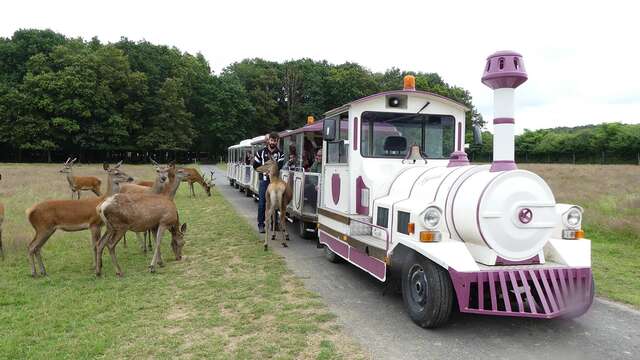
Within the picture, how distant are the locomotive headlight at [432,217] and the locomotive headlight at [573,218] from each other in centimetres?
160

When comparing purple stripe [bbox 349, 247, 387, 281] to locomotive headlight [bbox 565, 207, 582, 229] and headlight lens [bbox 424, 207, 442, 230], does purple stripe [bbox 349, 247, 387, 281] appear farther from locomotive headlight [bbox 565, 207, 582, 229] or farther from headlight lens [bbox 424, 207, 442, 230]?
locomotive headlight [bbox 565, 207, 582, 229]

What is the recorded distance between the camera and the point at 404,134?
6.93 meters

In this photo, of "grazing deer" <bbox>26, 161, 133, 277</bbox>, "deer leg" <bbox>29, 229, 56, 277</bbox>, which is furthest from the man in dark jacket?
"deer leg" <bbox>29, 229, 56, 277</bbox>

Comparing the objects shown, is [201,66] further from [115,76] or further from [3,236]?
[3,236]

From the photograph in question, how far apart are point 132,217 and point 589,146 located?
6766 centimetres

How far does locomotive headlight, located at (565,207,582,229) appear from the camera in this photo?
5.02 meters

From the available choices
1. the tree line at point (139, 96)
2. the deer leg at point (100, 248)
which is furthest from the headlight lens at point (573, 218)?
the tree line at point (139, 96)

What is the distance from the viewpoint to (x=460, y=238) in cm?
491

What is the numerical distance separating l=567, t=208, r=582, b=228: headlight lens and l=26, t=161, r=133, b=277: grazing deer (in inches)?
266

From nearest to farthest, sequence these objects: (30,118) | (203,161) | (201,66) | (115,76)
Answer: (30,118) → (115,76) → (203,161) → (201,66)

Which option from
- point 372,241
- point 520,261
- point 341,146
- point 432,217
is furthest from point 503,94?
point 341,146

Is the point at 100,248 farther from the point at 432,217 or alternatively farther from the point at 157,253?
the point at 432,217

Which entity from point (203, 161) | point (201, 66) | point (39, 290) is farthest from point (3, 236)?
point (201, 66)

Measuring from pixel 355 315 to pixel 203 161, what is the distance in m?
59.7
